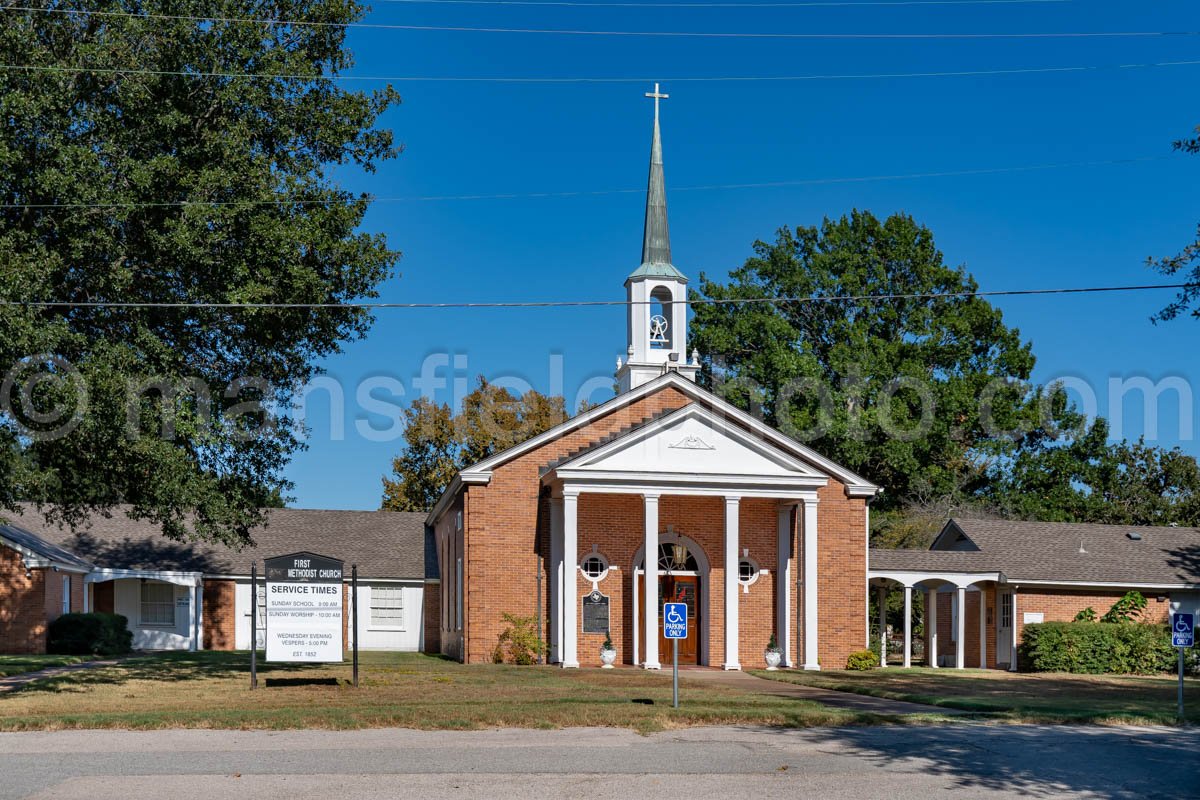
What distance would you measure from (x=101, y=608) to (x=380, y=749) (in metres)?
31.1

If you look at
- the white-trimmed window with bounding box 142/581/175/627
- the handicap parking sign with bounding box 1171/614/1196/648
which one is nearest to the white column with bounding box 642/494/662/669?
the handicap parking sign with bounding box 1171/614/1196/648

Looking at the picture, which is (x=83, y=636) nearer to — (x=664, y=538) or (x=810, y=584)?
(x=664, y=538)

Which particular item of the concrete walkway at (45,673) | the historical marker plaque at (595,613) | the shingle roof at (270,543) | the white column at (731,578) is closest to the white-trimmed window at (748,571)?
the white column at (731,578)

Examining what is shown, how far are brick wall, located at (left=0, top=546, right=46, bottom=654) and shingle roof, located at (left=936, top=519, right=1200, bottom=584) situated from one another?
26.4 m

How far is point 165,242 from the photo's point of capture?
71.8 feet

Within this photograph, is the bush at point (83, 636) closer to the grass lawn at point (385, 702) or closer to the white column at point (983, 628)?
the grass lawn at point (385, 702)

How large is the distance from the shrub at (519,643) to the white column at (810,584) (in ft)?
21.2

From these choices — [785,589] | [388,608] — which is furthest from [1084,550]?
[388,608]

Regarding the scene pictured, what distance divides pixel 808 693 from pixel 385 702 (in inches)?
318

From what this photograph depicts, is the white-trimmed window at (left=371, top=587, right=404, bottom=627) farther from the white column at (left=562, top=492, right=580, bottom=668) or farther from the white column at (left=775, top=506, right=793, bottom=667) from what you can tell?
the white column at (left=775, top=506, right=793, bottom=667)

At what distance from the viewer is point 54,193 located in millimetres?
21109

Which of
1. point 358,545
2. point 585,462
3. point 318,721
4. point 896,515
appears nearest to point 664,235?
point 585,462

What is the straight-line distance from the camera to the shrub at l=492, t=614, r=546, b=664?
32.8 m

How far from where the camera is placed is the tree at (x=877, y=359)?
52.2 metres
